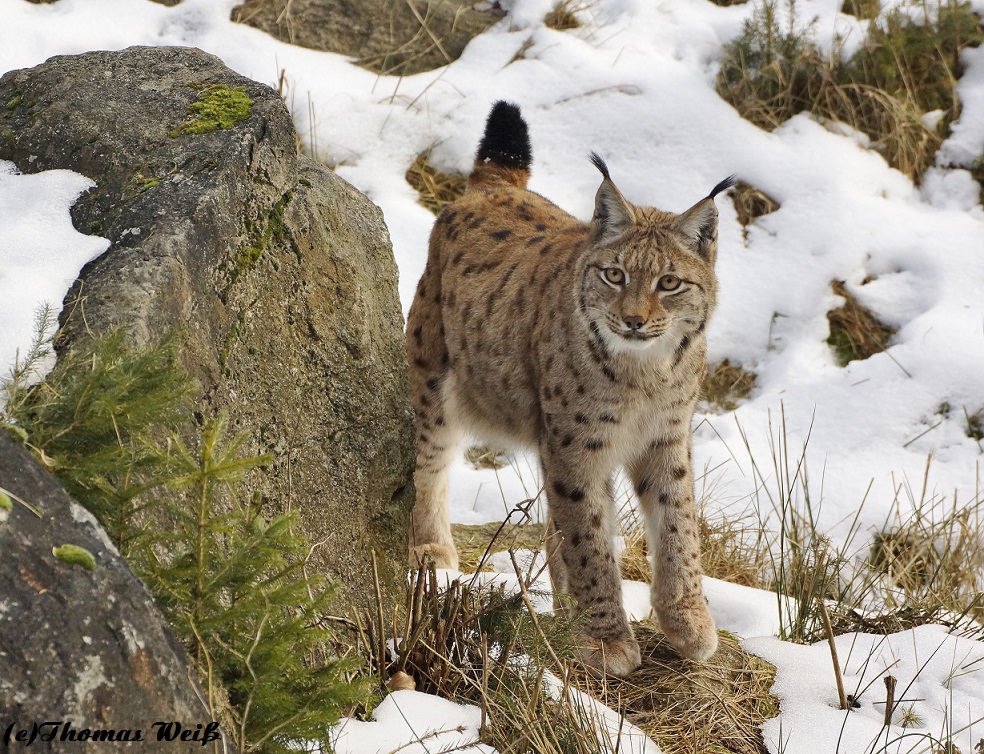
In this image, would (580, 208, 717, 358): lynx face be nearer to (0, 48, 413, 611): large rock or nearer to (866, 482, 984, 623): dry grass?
(0, 48, 413, 611): large rock

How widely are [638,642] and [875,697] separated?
0.84 meters

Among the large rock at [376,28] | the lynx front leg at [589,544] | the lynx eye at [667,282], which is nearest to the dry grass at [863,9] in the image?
the large rock at [376,28]

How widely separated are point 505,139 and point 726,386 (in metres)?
2.18

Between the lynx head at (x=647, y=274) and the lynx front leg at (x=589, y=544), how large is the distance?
1.61ft

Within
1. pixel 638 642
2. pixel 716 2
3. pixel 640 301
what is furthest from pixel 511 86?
pixel 638 642

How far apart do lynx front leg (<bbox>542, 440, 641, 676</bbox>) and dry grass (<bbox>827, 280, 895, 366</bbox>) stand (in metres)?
3.01

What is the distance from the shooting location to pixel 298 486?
10.2ft

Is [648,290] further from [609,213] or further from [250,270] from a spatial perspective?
[250,270]

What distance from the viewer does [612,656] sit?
3.56 m

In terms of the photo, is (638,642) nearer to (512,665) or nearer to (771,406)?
(512,665)

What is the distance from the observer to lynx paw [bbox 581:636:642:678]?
353cm

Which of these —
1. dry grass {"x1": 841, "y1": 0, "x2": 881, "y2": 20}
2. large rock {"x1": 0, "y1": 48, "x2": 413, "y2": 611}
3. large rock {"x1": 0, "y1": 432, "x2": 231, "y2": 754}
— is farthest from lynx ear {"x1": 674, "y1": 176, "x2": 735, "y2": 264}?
dry grass {"x1": 841, "y1": 0, "x2": 881, "y2": 20}

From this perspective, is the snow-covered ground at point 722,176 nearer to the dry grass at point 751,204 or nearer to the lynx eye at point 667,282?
the dry grass at point 751,204

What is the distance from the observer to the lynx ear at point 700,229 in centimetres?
377
